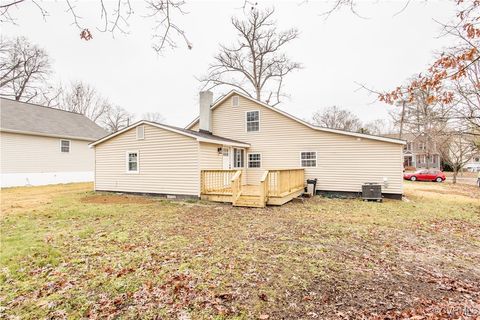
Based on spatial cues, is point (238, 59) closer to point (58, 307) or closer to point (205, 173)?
point (205, 173)

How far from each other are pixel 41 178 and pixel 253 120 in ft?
48.4

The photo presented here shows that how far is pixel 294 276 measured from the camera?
3.85 m

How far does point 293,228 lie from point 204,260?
2995 millimetres

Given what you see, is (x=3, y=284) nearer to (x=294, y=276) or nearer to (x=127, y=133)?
(x=294, y=276)

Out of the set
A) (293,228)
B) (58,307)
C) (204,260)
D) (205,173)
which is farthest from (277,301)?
(205,173)

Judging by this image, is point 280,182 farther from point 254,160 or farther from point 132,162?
point 132,162

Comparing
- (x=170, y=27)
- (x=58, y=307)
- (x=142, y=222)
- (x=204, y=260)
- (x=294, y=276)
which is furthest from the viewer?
(x=142, y=222)

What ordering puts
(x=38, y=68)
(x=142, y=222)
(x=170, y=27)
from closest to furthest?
(x=170, y=27), (x=142, y=222), (x=38, y=68)

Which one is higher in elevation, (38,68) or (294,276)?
(38,68)

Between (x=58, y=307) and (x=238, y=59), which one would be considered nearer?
(x=58, y=307)

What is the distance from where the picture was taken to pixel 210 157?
39.7 ft

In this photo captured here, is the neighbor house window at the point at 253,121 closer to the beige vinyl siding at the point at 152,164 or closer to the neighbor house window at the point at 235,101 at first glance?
the neighbor house window at the point at 235,101

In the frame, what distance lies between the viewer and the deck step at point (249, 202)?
9.68 meters

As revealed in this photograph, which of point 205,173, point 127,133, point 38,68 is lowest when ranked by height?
point 205,173
